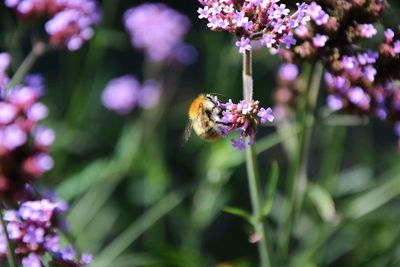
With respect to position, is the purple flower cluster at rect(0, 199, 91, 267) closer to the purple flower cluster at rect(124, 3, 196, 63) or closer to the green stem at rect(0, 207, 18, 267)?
the green stem at rect(0, 207, 18, 267)

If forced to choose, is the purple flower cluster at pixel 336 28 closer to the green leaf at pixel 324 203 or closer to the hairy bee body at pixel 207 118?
the hairy bee body at pixel 207 118

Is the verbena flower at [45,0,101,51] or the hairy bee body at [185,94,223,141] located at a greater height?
the verbena flower at [45,0,101,51]

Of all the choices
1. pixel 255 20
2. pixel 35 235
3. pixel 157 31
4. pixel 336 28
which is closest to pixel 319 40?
pixel 336 28

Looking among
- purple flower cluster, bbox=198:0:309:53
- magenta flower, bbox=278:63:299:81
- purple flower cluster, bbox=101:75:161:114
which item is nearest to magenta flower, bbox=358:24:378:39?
purple flower cluster, bbox=198:0:309:53

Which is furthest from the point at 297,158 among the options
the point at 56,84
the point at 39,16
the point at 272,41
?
the point at 56,84

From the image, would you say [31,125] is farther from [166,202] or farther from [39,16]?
[166,202]

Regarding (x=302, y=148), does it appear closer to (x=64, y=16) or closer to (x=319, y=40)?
(x=319, y=40)

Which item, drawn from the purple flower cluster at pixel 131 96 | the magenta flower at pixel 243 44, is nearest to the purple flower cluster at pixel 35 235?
the magenta flower at pixel 243 44
